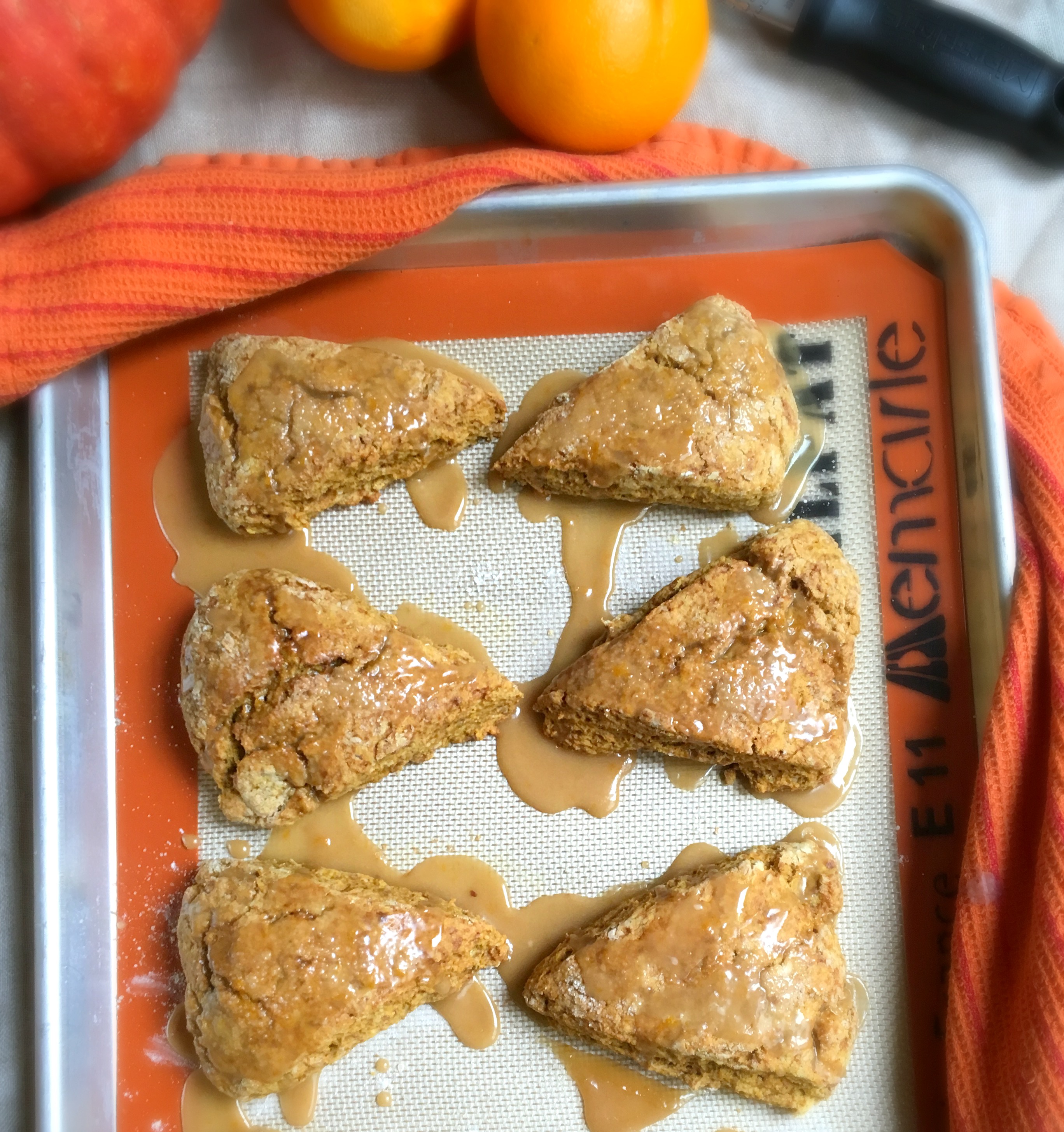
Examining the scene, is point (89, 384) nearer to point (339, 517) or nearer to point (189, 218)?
point (189, 218)

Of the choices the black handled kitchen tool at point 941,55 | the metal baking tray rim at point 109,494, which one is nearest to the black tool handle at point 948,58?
the black handled kitchen tool at point 941,55

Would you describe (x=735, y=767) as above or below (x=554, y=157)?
below

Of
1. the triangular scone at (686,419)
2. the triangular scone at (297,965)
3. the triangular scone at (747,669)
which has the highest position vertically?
the triangular scone at (686,419)

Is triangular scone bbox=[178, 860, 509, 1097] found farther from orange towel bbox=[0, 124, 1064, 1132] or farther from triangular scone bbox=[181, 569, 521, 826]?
orange towel bbox=[0, 124, 1064, 1132]

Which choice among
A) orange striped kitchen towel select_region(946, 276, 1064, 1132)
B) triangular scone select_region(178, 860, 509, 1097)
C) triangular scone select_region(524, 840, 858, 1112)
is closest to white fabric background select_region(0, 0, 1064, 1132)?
orange striped kitchen towel select_region(946, 276, 1064, 1132)

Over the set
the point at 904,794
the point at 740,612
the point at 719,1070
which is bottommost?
the point at 719,1070

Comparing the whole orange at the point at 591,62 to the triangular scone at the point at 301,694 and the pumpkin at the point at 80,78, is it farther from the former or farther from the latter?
the triangular scone at the point at 301,694

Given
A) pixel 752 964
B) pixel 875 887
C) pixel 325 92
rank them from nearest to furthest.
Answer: pixel 752 964, pixel 875 887, pixel 325 92

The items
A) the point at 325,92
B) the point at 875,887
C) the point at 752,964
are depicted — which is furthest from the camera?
the point at 325,92

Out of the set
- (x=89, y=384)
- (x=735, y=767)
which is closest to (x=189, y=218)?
(x=89, y=384)
